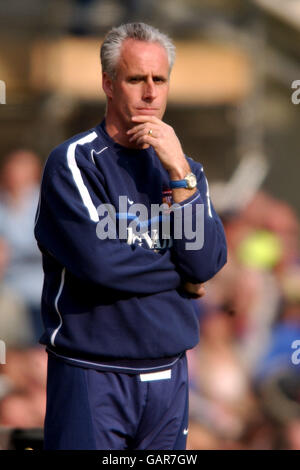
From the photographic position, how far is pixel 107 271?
2.66m

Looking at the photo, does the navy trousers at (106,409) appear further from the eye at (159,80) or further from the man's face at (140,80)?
the eye at (159,80)

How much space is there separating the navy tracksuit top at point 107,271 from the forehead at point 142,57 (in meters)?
0.27

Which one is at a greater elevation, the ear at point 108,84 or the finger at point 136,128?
the ear at point 108,84

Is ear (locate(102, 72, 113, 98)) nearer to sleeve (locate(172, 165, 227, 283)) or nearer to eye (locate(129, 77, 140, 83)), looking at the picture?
eye (locate(129, 77, 140, 83))

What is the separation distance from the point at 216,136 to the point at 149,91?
14.9 ft

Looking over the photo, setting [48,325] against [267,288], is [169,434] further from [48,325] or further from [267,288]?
→ [267,288]

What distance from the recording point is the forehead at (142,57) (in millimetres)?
2846

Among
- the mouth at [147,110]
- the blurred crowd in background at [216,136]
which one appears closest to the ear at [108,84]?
the mouth at [147,110]

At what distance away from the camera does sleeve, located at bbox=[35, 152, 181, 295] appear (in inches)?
105

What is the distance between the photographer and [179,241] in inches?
108

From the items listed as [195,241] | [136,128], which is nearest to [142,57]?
[136,128]

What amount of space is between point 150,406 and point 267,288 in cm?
284

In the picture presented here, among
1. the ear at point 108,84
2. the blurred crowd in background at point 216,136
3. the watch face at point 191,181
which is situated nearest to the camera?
the watch face at point 191,181

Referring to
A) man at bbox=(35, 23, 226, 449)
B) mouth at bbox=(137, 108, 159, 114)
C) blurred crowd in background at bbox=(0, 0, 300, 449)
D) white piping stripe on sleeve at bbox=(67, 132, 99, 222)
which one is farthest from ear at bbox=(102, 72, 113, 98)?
blurred crowd in background at bbox=(0, 0, 300, 449)
